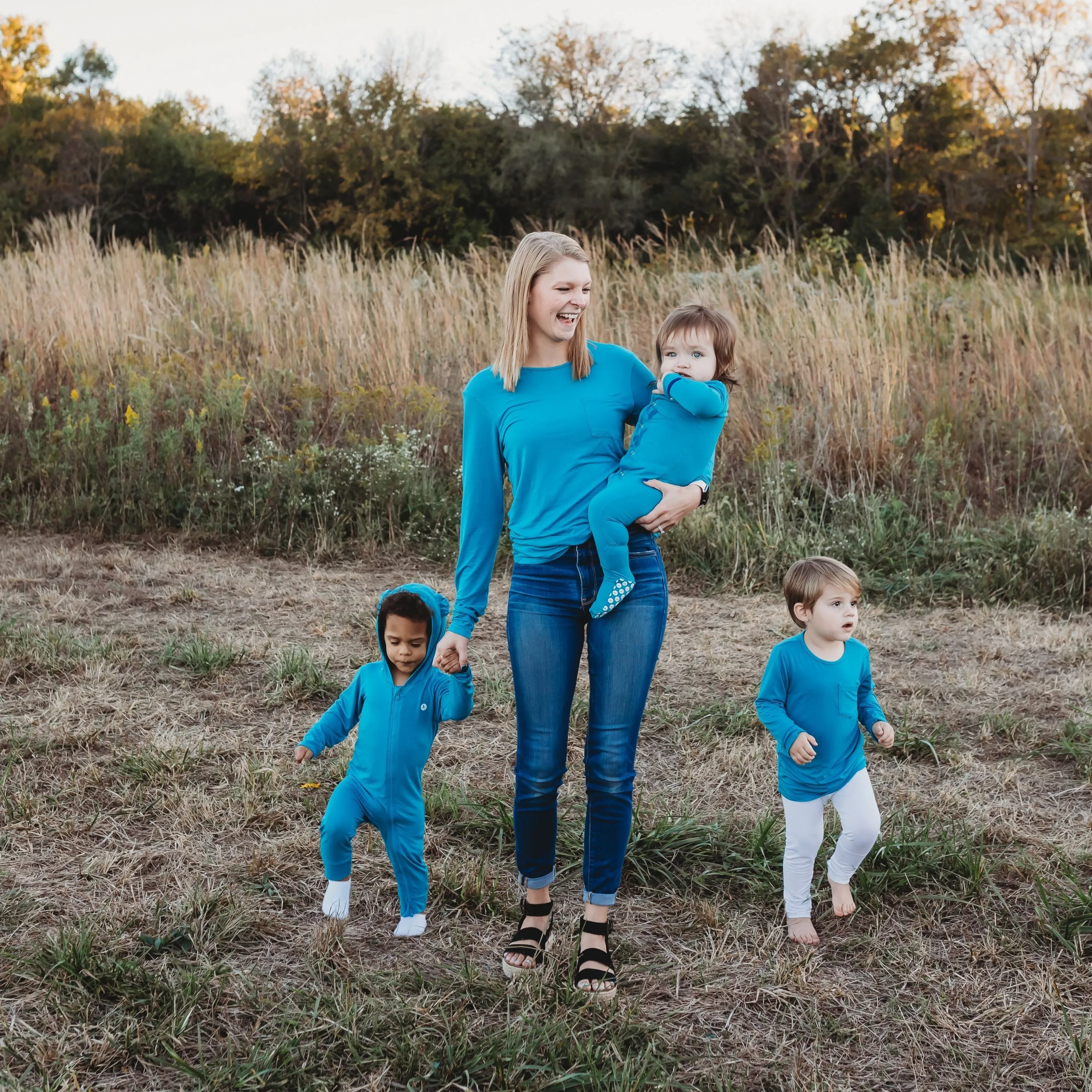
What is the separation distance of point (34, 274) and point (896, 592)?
24.8 ft

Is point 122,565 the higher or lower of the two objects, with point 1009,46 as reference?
lower

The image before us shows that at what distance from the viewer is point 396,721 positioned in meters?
2.72

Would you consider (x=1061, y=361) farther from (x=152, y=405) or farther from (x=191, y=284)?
(x=191, y=284)

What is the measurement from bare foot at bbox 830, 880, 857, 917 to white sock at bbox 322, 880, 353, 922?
132 centimetres

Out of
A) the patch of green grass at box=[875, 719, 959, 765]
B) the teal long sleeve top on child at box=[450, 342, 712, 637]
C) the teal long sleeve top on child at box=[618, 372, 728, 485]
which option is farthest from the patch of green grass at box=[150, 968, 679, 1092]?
the patch of green grass at box=[875, 719, 959, 765]

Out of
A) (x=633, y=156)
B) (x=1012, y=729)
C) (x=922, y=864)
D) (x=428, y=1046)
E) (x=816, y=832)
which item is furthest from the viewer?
(x=633, y=156)

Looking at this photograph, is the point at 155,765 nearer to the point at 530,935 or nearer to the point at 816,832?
the point at 530,935

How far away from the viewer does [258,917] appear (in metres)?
2.88

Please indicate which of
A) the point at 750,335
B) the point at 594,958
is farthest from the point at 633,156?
the point at 594,958

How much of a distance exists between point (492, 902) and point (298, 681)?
1.89 meters

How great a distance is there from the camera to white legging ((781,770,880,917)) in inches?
111

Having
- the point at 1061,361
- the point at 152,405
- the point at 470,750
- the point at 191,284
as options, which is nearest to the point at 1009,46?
the point at 1061,361

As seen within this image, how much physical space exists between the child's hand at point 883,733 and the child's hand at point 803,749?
18 centimetres

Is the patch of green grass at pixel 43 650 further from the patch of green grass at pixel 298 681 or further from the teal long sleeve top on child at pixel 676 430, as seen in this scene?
the teal long sleeve top on child at pixel 676 430
